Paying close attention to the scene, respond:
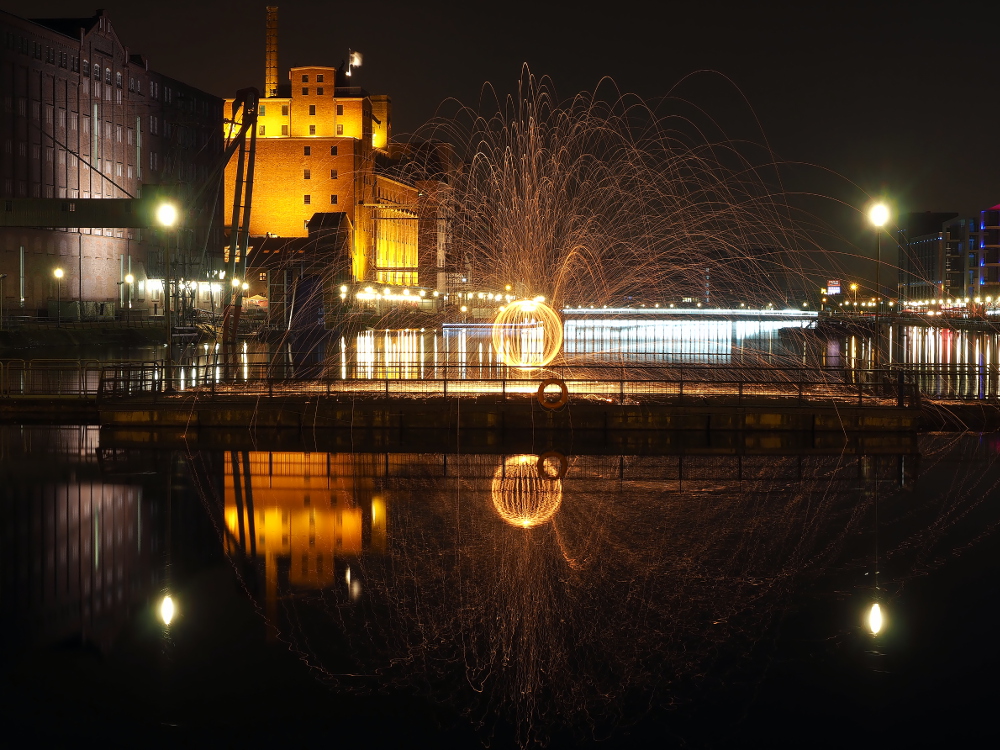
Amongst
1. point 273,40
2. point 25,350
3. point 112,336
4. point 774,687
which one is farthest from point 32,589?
point 273,40

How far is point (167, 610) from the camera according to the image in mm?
9656

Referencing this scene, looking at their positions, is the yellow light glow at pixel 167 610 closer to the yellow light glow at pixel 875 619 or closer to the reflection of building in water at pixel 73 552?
the reflection of building in water at pixel 73 552

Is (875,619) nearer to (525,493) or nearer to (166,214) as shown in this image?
(525,493)

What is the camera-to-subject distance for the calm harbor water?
24.5 ft

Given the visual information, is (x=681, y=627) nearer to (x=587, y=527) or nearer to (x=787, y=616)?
(x=787, y=616)

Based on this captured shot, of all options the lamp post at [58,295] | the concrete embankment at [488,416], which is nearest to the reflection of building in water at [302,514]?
the concrete embankment at [488,416]

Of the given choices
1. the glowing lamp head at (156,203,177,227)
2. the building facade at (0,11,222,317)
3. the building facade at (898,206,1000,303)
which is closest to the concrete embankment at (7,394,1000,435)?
the glowing lamp head at (156,203,177,227)

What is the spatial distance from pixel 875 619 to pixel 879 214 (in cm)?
1692

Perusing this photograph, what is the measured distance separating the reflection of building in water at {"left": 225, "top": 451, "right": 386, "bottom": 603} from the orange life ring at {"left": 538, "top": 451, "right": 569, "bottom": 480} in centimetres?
Result: 277

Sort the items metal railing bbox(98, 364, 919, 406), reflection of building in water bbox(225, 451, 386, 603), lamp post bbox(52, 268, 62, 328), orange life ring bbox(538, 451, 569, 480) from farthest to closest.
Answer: lamp post bbox(52, 268, 62, 328) → metal railing bbox(98, 364, 919, 406) → orange life ring bbox(538, 451, 569, 480) → reflection of building in water bbox(225, 451, 386, 603)

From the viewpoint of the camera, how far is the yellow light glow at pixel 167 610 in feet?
30.9

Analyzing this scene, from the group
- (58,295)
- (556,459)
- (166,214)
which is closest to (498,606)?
(556,459)

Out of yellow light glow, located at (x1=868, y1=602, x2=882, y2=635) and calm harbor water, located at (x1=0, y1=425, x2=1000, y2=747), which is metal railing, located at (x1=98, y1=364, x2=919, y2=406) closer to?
calm harbor water, located at (x1=0, y1=425, x2=1000, y2=747)

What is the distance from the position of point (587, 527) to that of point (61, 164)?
75250 mm
